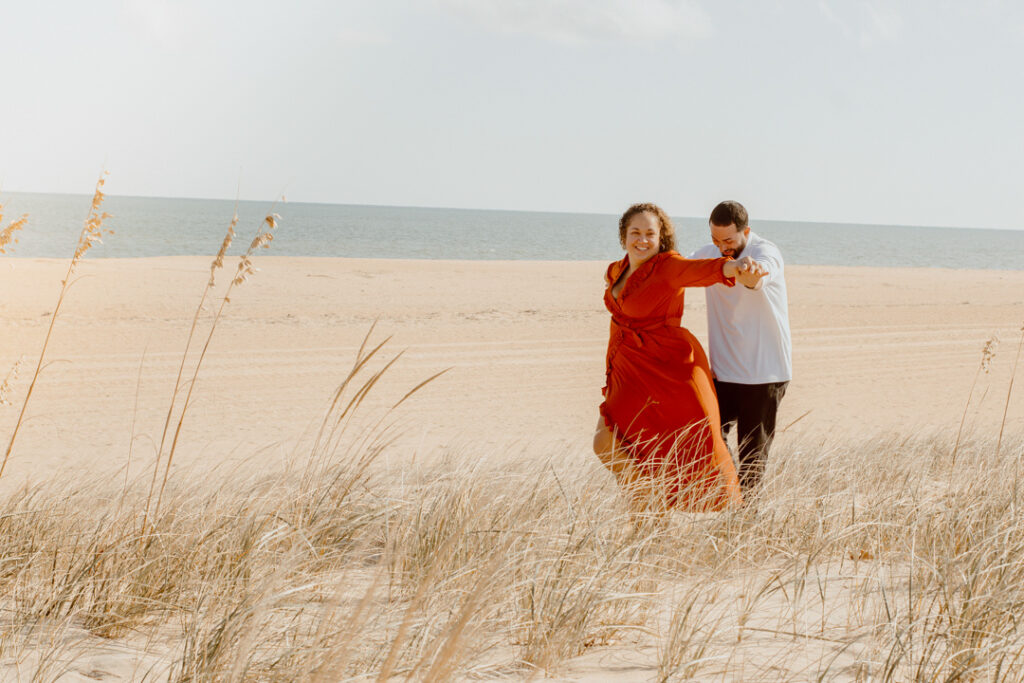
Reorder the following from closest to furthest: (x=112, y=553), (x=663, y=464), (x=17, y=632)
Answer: (x=17, y=632), (x=112, y=553), (x=663, y=464)

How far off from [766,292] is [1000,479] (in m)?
1.41

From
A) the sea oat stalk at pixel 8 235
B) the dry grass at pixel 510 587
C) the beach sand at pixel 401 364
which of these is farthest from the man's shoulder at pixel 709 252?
the sea oat stalk at pixel 8 235

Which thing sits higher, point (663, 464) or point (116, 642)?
point (663, 464)

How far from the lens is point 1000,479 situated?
13.9ft

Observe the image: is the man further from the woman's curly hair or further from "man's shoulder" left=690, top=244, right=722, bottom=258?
the woman's curly hair

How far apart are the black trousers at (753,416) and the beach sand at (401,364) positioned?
29.6 inches

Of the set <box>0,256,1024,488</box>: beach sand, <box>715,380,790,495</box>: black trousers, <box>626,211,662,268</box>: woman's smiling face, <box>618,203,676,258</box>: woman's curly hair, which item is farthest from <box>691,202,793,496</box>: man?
<box>0,256,1024,488</box>: beach sand

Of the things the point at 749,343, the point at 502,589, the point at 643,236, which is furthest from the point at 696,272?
the point at 502,589

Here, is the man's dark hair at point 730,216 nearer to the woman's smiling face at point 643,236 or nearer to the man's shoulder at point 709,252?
the man's shoulder at point 709,252

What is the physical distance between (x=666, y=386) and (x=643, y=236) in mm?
738

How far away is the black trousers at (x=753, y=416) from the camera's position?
460cm

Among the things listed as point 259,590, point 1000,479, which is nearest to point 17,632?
point 259,590

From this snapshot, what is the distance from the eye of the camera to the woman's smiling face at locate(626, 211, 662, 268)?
4.30m

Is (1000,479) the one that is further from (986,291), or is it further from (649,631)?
(986,291)
